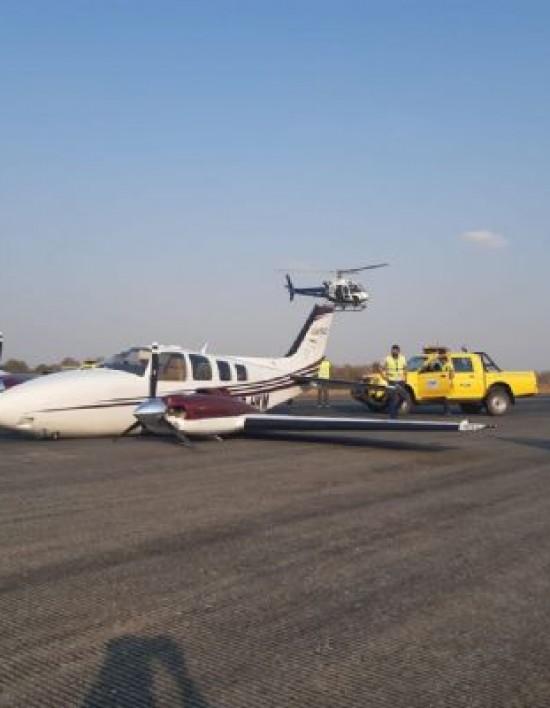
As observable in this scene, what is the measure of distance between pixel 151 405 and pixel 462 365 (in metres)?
13.9

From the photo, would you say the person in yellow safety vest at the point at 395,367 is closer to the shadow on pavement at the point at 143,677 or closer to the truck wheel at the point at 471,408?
the truck wheel at the point at 471,408

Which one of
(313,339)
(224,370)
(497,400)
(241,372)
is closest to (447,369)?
(497,400)

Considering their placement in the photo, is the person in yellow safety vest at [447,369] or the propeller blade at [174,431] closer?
the propeller blade at [174,431]

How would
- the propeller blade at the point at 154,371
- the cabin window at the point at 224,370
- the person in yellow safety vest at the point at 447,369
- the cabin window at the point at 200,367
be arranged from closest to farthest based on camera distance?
the propeller blade at the point at 154,371, the cabin window at the point at 200,367, the cabin window at the point at 224,370, the person in yellow safety vest at the point at 447,369

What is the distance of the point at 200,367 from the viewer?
1588cm

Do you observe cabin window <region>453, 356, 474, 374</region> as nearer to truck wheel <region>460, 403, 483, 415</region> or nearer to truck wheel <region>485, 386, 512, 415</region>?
truck wheel <region>485, 386, 512, 415</region>

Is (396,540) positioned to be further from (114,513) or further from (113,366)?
(113,366)

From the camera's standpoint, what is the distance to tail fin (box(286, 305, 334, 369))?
20891 mm

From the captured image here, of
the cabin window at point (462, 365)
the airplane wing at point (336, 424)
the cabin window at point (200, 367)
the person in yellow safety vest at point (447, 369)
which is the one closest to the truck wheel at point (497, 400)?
the cabin window at point (462, 365)

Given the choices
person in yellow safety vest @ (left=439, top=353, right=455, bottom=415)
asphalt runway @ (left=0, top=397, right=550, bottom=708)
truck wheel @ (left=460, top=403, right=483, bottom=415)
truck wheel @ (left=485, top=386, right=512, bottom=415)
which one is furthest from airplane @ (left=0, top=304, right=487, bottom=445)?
truck wheel @ (left=460, top=403, right=483, bottom=415)

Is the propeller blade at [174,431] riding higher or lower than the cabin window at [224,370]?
lower

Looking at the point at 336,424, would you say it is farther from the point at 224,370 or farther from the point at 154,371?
the point at 154,371

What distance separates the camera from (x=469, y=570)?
5.54 meters

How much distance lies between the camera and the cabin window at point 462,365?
23984 millimetres
